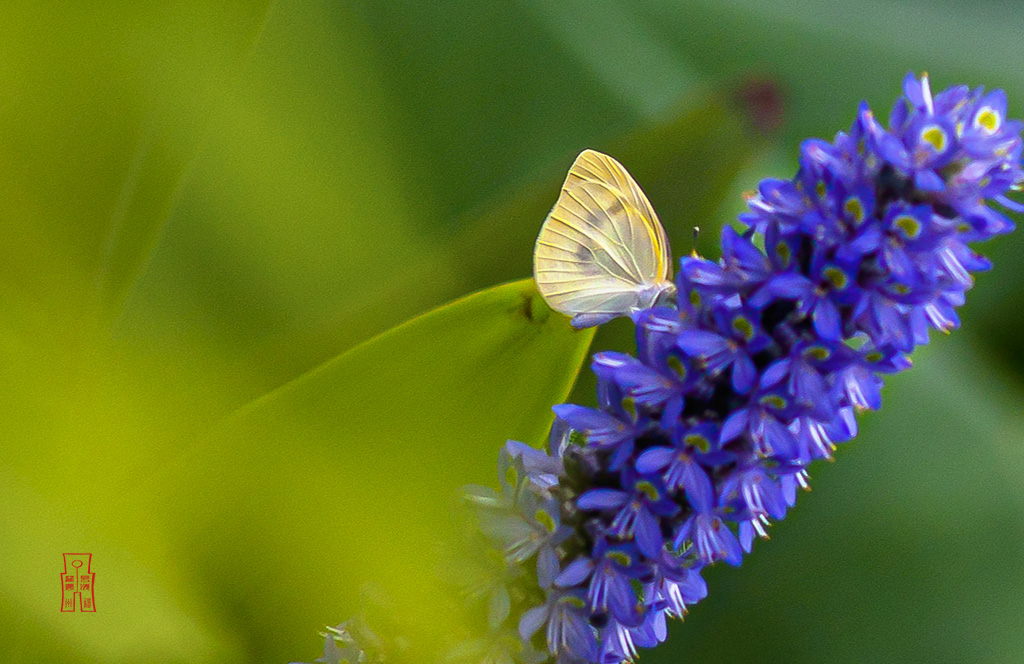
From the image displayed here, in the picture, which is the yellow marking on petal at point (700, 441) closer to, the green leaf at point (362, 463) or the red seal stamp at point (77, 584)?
the green leaf at point (362, 463)

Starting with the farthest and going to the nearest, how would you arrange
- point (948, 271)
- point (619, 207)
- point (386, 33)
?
point (386, 33)
point (619, 207)
point (948, 271)

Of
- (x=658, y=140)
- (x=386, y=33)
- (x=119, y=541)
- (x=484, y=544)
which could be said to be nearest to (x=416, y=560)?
(x=484, y=544)

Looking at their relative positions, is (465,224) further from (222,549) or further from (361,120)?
(222,549)

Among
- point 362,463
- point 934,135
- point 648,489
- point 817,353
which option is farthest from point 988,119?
point 362,463

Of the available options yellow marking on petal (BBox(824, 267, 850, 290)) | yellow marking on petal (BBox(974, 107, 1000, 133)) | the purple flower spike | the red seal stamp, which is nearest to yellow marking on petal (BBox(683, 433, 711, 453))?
the purple flower spike

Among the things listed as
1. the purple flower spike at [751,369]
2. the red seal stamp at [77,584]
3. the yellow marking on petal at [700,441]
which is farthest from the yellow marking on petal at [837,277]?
the red seal stamp at [77,584]

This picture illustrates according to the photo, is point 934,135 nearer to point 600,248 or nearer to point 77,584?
point 600,248
